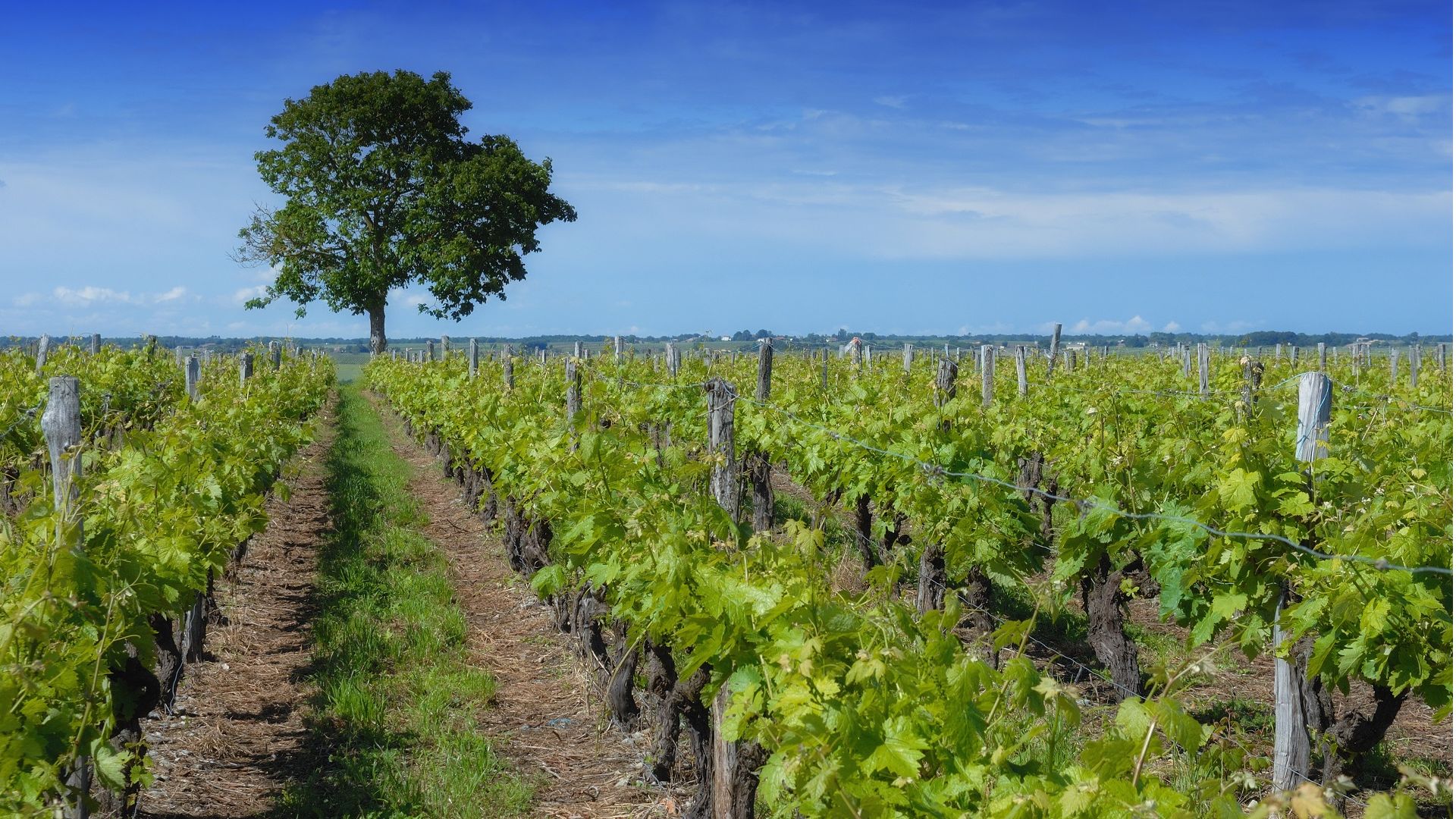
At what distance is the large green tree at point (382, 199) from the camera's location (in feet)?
118

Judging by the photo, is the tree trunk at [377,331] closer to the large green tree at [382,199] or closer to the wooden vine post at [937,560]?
the large green tree at [382,199]

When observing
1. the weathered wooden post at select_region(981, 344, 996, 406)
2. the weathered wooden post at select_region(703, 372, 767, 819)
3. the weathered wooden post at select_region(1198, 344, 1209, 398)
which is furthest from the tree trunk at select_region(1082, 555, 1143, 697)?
the weathered wooden post at select_region(1198, 344, 1209, 398)

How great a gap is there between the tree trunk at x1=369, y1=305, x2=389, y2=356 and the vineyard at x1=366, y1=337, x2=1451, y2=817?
29.1 meters

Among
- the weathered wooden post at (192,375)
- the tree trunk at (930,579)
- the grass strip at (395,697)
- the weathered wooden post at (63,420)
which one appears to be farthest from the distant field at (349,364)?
the weathered wooden post at (63,420)

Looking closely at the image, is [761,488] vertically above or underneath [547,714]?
above

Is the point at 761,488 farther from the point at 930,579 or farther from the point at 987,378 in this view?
the point at 930,579

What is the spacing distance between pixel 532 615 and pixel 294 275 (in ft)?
103

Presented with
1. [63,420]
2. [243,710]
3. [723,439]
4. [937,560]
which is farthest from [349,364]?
[723,439]

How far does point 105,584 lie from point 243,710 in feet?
9.02

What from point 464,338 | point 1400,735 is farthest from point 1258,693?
point 464,338

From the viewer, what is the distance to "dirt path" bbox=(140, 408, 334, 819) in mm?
5074

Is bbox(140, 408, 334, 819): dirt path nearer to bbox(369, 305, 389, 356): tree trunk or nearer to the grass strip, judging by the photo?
the grass strip

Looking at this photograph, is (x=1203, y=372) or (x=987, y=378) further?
(x=1203, y=372)

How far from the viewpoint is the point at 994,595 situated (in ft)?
29.2
